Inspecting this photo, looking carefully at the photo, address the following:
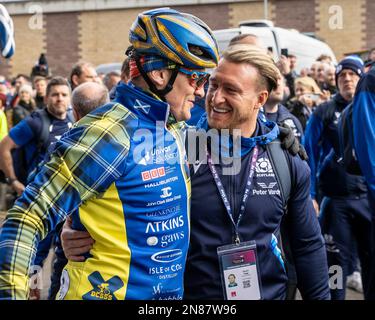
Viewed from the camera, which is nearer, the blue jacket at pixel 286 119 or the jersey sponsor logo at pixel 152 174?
the jersey sponsor logo at pixel 152 174

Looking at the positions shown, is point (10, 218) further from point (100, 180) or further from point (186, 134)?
point (186, 134)

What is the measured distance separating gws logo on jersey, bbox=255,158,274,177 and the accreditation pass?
28cm

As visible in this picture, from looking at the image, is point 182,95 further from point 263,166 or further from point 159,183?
point 263,166

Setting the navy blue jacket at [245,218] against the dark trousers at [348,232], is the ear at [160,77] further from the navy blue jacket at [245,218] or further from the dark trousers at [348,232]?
the dark trousers at [348,232]

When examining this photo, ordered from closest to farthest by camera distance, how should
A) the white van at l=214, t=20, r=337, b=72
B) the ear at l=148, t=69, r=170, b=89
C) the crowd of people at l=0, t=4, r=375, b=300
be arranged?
the crowd of people at l=0, t=4, r=375, b=300 → the ear at l=148, t=69, r=170, b=89 → the white van at l=214, t=20, r=337, b=72

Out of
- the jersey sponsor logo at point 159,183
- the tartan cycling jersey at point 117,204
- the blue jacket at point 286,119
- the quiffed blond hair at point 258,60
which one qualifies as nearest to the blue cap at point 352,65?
the blue jacket at point 286,119

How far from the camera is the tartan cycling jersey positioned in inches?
79.0

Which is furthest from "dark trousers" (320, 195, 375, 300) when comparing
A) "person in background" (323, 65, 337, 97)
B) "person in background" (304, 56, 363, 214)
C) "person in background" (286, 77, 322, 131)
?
"person in background" (323, 65, 337, 97)

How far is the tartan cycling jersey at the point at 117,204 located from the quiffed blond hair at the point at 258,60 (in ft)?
2.21

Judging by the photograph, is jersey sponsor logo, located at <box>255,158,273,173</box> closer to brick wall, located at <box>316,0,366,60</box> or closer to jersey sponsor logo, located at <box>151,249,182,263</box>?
jersey sponsor logo, located at <box>151,249,182,263</box>

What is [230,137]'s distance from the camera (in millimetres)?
2896

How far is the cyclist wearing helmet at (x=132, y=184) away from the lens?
6.63 ft

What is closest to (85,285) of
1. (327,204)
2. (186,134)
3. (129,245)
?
(129,245)

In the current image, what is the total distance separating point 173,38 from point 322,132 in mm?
3811
